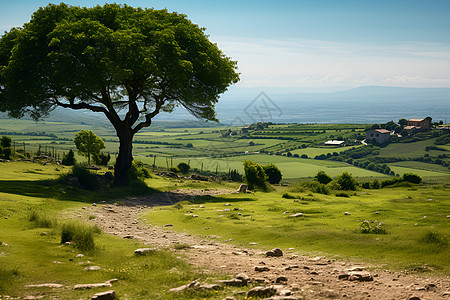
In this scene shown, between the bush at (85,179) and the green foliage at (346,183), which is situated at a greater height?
the bush at (85,179)

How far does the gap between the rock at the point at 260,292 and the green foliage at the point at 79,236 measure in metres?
6.46

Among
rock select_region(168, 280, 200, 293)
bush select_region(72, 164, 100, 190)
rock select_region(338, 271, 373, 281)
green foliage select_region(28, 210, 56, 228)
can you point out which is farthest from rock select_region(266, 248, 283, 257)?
bush select_region(72, 164, 100, 190)

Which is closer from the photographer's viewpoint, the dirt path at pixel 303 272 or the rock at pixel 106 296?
the rock at pixel 106 296

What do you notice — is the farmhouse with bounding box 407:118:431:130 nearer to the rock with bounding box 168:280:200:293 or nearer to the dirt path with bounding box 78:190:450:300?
the dirt path with bounding box 78:190:450:300

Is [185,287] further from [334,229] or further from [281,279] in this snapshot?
A: [334,229]

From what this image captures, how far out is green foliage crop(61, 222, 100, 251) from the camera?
42.9ft

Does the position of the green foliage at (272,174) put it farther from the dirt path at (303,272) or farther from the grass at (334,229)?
the dirt path at (303,272)

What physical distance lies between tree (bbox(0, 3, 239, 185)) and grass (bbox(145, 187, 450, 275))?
35.9ft

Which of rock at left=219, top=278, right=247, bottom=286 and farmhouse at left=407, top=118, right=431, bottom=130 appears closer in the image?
rock at left=219, top=278, right=247, bottom=286

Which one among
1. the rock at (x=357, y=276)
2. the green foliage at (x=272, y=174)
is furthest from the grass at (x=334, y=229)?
the green foliage at (x=272, y=174)

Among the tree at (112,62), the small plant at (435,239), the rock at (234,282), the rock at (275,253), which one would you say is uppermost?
the tree at (112,62)

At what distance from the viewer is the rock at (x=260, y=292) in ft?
28.6

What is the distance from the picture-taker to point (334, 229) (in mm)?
16203

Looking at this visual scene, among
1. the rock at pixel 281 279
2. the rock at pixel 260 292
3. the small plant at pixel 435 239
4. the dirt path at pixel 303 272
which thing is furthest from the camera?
the small plant at pixel 435 239
